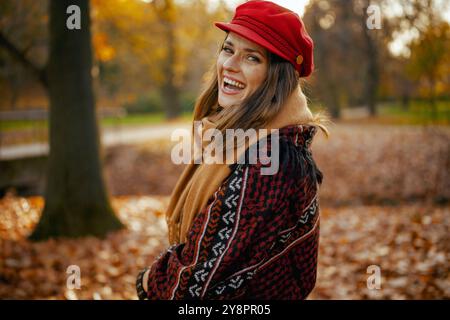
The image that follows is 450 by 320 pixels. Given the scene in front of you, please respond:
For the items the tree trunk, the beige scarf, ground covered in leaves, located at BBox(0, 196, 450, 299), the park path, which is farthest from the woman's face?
the park path

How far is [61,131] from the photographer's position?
5.90 metres

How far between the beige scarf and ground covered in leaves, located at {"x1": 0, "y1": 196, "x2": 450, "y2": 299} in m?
2.38

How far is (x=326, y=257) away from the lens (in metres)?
5.15

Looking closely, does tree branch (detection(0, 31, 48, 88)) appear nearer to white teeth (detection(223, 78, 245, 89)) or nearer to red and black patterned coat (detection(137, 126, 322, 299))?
white teeth (detection(223, 78, 245, 89))

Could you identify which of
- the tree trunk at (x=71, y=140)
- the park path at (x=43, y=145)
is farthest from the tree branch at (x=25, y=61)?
the park path at (x=43, y=145)

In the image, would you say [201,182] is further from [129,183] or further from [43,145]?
[43,145]

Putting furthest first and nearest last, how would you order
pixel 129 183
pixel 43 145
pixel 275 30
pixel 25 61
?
pixel 43 145 < pixel 129 183 < pixel 25 61 < pixel 275 30

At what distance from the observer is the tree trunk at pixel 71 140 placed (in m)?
5.77

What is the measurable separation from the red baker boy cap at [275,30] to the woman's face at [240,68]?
7cm

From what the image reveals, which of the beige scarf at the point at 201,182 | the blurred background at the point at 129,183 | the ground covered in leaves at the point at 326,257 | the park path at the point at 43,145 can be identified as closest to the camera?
the beige scarf at the point at 201,182

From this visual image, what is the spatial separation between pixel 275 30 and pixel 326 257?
13.0 ft

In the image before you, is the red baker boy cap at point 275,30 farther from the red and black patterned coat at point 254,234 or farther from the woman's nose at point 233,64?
the red and black patterned coat at point 254,234

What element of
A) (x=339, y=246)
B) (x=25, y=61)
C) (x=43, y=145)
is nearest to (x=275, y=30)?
(x=339, y=246)
